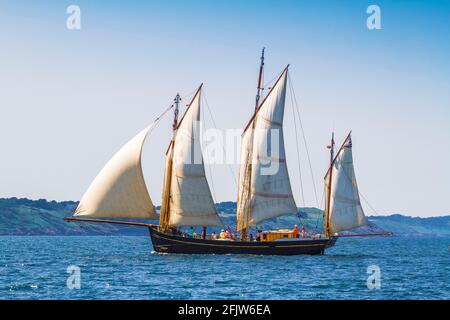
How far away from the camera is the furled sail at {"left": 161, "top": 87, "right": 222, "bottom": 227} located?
7419 centimetres

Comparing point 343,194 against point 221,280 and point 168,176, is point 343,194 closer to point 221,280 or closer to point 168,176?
point 168,176

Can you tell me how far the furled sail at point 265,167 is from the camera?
7888cm

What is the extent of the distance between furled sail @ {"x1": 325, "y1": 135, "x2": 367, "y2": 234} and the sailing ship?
122mm

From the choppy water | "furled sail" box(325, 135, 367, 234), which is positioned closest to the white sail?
the choppy water

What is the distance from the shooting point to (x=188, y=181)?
7544 centimetres

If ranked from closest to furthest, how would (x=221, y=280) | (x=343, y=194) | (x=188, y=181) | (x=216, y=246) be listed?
(x=221, y=280)
(x=188, y=181)
(x=216, y=246)
(x=343, y=194)

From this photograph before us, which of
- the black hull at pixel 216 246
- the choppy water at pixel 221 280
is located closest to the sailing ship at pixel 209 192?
the black hull at pixel 216 246

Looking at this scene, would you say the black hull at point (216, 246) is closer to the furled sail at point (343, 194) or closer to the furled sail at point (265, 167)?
the furled sail at point (265, 167)

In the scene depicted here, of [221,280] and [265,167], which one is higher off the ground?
[265,167]

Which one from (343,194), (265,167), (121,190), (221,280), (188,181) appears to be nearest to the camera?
(221,280)

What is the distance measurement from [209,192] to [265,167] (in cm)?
753

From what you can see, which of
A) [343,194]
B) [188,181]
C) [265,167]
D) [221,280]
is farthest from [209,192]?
[221,280]

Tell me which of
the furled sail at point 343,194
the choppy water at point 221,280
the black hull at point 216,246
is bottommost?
the choppy water at point 221,280
